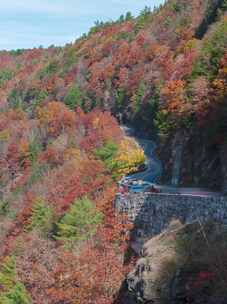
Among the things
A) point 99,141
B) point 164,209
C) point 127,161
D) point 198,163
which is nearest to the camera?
point 164,209

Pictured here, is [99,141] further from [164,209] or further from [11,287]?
[164,209]

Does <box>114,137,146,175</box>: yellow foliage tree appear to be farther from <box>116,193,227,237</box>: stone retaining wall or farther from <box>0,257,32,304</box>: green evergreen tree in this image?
<box>116,193,227,237</box>: stone retaining wall

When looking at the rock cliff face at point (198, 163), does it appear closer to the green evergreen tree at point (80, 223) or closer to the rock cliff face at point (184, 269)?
the green evergreen tree at point (80, 223)

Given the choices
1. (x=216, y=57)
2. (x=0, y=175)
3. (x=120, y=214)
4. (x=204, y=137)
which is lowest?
(x=0, y=175)

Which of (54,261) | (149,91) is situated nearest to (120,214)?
(54,261)

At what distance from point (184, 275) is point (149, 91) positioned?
60938mm

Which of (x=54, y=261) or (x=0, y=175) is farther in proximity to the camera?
(x=0, y=175)

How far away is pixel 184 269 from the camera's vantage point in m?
24.6

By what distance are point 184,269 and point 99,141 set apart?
48.9 metres

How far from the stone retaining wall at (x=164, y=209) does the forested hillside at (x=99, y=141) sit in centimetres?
135

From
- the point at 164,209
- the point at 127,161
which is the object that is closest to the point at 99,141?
the point at 127,161

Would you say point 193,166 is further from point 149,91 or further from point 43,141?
point 43,141

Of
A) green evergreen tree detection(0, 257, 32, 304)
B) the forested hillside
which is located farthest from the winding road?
green evergreen tree detection(0, 257, 32, 304)

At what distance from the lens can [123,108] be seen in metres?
98.7
